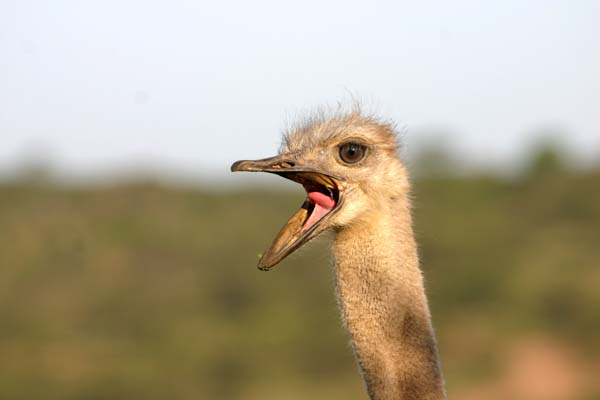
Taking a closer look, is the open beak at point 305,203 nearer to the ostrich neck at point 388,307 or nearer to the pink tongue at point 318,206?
the pink tongue at point 318,206

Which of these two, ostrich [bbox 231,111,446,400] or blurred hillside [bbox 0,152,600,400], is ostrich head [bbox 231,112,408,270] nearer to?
ostrich [bbox 231,111,446,400]

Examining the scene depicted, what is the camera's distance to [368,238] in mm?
4387

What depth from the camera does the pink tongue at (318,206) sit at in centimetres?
453

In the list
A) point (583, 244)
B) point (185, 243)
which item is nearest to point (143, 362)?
point (185, 243)

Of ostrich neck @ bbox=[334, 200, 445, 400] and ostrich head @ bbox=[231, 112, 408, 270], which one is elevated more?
ostrich head @ bbox=[231, 112, 408, 270]

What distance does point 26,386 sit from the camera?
2153cm

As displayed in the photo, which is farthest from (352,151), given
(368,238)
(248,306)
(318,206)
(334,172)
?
(248,306)

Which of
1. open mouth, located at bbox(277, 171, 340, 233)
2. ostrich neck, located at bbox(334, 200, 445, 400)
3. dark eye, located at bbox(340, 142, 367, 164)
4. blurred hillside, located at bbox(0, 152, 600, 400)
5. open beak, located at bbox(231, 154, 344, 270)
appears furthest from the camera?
blurred hillside, located at bbox(0, 152, 600, 400)

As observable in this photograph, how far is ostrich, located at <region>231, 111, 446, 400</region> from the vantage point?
4.12 m

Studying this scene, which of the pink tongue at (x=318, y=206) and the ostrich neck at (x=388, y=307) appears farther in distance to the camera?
the pink tongue at (x=318, y=206)

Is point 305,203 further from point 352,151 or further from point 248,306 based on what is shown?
point 248,306

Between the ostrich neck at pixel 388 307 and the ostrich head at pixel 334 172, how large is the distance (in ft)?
0.24

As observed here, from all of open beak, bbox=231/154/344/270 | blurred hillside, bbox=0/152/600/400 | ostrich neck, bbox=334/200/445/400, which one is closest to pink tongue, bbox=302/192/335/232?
open beak, bbox=231/154/344/270

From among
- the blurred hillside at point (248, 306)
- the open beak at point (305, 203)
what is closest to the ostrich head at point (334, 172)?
the open beak at point (305, 203)
